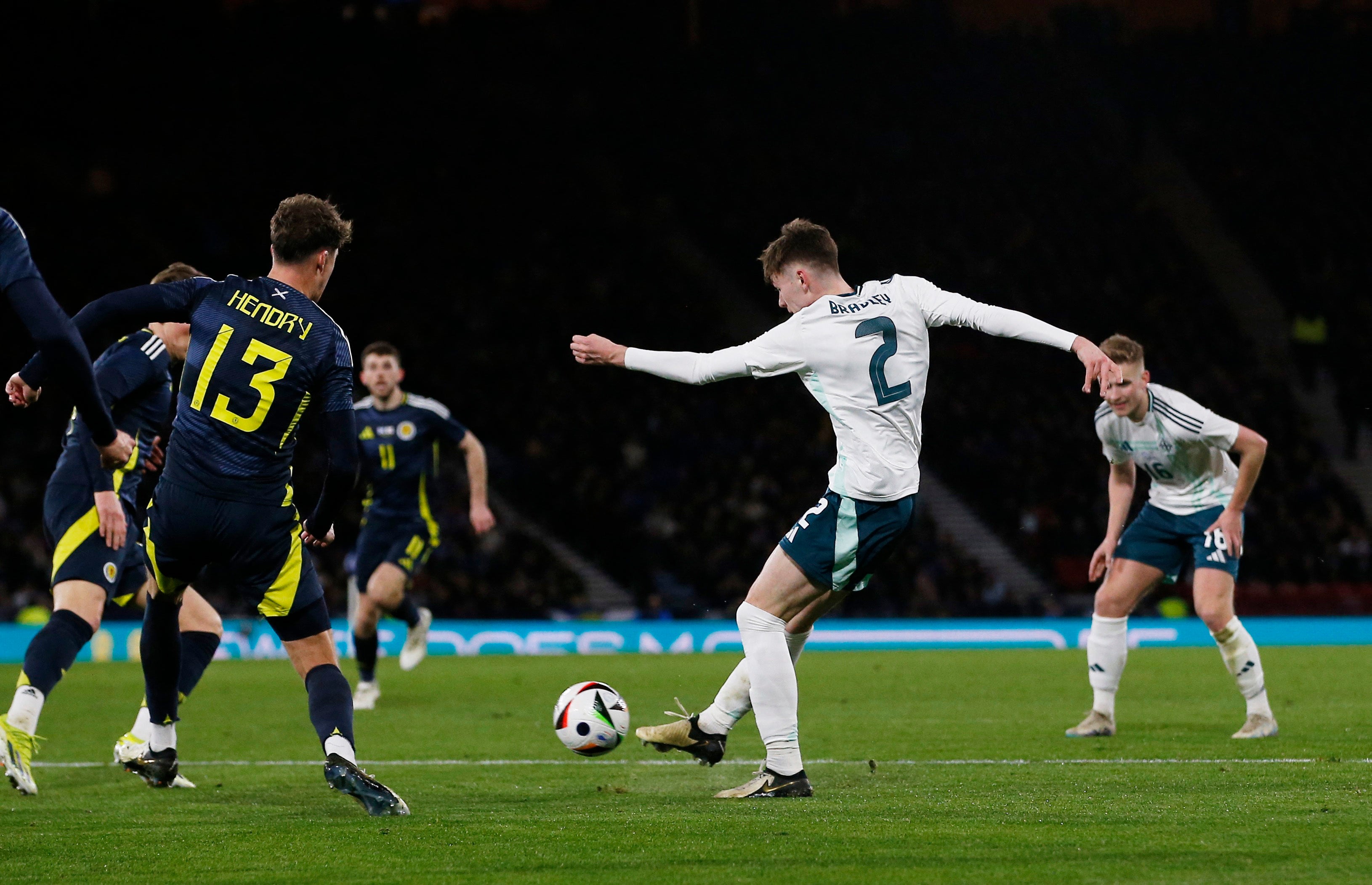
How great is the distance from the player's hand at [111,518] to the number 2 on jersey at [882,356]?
11.1 ft

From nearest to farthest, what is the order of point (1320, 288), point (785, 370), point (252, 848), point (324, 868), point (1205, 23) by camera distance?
1. point (324, 868)
2. point (252, 848)
3. point (785, 370)
4. point (1320, 288)
5. point (1205, 23)

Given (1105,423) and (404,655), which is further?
(404,655)

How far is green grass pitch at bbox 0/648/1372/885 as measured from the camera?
4.39 metres

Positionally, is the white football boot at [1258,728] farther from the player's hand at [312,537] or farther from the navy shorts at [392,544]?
the navy shorts at [392,544]

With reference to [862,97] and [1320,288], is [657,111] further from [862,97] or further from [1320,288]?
[1320,288]

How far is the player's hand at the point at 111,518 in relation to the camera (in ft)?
21.4

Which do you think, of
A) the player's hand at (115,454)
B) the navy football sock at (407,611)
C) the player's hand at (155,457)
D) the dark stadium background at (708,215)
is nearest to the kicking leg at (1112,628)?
the player's hand at (155,457)

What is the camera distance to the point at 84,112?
27219mm

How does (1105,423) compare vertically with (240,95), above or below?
below

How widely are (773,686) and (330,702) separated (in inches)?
70.1

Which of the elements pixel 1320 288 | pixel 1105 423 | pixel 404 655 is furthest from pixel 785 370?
pixel 1320 288

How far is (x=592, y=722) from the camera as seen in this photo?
6633mm

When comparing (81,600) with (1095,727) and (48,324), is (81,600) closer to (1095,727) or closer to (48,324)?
(48,324)

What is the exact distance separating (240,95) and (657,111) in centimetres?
827
